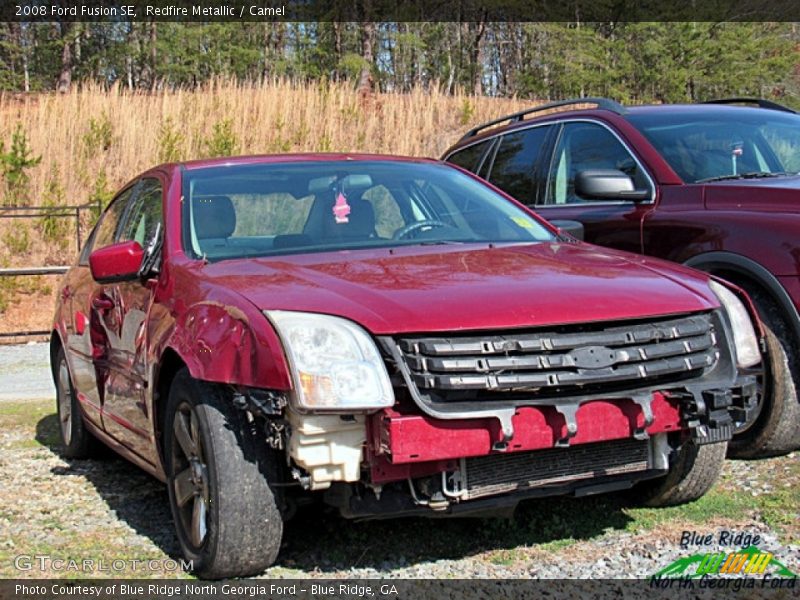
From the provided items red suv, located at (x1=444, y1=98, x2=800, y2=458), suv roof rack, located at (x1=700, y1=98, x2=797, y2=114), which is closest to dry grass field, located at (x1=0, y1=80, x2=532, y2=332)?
red suv, located at (x1=444, y1=98, x2=800, y2=458)

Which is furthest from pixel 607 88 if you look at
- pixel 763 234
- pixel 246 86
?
pixel 763 234

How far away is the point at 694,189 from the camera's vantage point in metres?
5.37

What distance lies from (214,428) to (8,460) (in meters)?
2.97

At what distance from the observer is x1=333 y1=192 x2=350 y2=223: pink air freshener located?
443cm

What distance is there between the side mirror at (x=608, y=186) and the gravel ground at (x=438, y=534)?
1579 mm

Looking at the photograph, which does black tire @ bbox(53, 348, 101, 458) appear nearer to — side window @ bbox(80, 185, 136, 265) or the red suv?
side window @ bbox(80, 185, 136, 265)

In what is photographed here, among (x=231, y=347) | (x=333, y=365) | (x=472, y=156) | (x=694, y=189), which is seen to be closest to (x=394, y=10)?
(x=472, y=156)

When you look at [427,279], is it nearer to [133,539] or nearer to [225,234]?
[225,234]

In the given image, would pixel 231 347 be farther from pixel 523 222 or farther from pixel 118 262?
pixel 523 222

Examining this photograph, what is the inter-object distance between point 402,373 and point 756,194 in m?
2.80

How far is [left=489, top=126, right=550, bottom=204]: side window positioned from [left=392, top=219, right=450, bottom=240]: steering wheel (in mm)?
2074

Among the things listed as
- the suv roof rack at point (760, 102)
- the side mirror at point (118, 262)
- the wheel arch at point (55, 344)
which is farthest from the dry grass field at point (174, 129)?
the side mirror at point (118, 262)

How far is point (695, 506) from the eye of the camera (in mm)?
4266

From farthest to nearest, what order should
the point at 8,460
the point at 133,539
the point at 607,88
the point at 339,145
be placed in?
the point at 607,88
the point at 339,145
the point at 8,460
the point at 133,539
